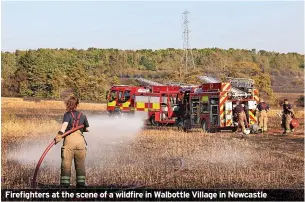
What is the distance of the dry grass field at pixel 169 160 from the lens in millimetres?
10227

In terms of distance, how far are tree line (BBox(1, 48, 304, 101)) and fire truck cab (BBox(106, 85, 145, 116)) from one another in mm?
5337

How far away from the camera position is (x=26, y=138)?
58.6ft

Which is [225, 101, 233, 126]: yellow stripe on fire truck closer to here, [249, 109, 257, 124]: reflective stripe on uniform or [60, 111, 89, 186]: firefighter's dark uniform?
[249, 109, 257, 124]: reflective stripe on uniform

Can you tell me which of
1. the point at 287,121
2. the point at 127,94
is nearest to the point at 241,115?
the point at 287,121

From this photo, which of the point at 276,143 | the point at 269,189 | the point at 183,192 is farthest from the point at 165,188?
the point at 276,143

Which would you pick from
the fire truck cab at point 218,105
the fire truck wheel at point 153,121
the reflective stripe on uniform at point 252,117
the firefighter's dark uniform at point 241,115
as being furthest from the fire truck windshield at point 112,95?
the firefighter's dark uniform at point 241,115

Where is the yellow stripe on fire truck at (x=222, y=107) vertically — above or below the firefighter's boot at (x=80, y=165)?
above

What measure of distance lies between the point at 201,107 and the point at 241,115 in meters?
2.22
